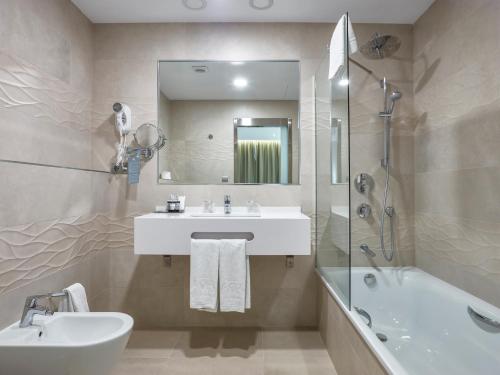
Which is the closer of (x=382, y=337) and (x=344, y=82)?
(x=344, y=82)

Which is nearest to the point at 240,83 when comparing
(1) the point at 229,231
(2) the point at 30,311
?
(1) the point at 229,231

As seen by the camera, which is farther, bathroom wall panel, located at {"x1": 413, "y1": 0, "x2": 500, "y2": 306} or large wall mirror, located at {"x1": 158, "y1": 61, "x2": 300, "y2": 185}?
large wall mirror, located at {"x1": 158, "y1": 61, "x2": 300, "y2": 185}

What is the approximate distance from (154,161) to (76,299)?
1.05 m

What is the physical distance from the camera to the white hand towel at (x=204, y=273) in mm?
1715

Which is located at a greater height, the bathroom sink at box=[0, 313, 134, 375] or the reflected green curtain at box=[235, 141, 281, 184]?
the reflected green curtain at box=[235, 141, 281, 184]

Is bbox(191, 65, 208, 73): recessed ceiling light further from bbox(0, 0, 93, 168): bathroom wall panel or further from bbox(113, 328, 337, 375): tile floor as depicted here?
bbox(113, 328, 337, 375): tile floor

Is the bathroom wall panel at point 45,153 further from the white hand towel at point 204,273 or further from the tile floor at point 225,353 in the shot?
the white hand towel at point 204,273

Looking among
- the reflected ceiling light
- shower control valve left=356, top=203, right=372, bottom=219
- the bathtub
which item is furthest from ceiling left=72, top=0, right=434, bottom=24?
the bathtub

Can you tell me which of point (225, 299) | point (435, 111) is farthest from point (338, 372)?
point (435, 111)

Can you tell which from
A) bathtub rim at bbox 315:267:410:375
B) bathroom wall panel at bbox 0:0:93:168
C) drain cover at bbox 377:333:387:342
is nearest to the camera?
bathtub rim at bbox 315:267:410:375

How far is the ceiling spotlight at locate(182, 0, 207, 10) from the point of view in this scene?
Result: 6.23ft

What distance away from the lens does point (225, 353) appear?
183 cm

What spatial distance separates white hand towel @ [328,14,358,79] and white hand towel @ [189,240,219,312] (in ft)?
3.99

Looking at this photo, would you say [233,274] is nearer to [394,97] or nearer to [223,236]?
[223,236]
